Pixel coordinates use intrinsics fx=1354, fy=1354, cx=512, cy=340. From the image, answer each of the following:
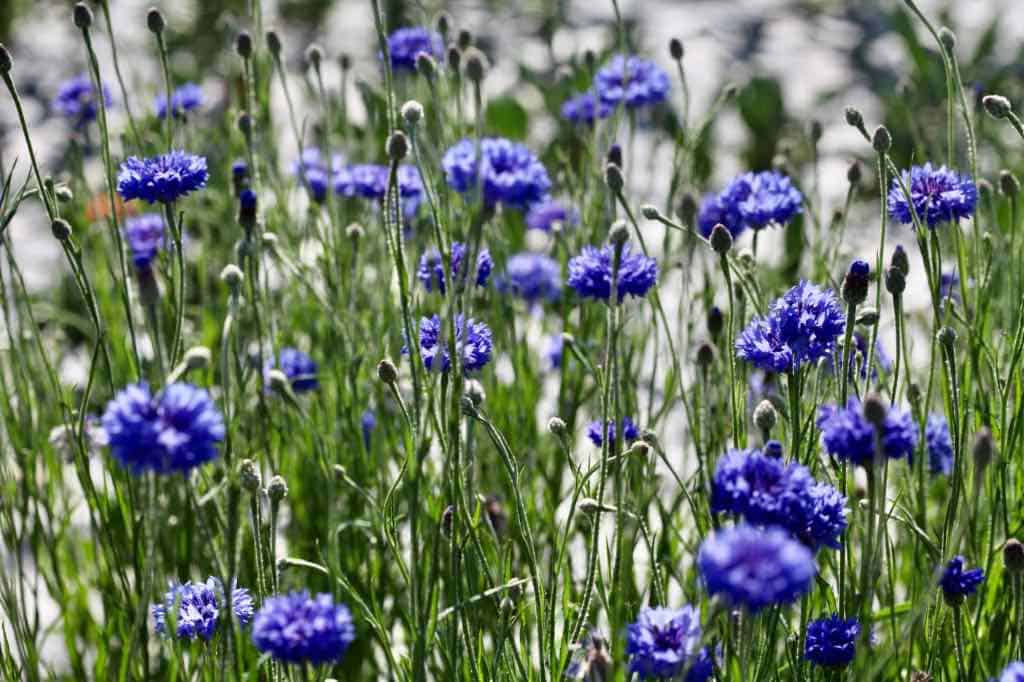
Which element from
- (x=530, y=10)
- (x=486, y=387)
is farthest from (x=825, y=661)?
(x=530, y=10)

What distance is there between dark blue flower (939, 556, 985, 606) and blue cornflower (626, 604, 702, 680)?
296 millimetres

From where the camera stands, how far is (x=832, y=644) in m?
1.36

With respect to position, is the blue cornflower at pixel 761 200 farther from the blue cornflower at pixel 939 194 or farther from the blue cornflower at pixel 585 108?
the blue cornflower at pixel 585 108

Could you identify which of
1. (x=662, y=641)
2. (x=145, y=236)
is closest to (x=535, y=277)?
(x=145, y=236)

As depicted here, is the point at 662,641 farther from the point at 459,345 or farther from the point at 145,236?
the point at 145,236

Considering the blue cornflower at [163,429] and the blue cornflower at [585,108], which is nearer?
the blue cornflower at [163,429]

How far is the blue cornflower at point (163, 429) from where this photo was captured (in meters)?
1.03

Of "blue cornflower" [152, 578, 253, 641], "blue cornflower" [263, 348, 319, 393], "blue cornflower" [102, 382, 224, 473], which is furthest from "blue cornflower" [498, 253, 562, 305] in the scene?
"blue cornflower" [102, 382, 224, 473]

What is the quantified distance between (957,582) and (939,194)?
0.50 m

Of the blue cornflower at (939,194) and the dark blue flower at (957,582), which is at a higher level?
Result: the blue cornflower at (939,194)

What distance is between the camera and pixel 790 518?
3.77 ft

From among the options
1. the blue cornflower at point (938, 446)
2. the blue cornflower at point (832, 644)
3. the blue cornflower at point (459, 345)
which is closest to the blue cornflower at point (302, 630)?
the blue cornflower at point (459, 345)

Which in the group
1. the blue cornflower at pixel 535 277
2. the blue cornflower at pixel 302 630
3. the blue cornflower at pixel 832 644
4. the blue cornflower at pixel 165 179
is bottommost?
the blue cornflower at pixel 832 644

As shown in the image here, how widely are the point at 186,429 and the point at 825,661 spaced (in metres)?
0.69
